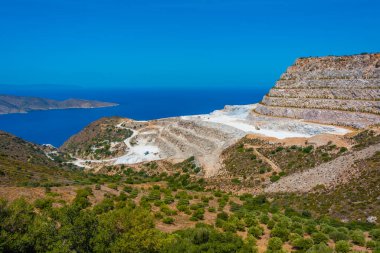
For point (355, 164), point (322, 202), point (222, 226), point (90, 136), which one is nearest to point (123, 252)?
point (222, 226)

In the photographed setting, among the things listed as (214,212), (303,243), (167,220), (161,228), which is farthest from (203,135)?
(303,243)

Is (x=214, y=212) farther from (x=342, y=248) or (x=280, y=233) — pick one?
(x=342, y=248)

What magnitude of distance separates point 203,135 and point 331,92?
22.2 meters

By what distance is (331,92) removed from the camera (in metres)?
63.0

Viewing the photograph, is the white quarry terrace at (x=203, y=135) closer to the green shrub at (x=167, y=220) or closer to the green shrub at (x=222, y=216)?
the green shrub at (x=222, y=216)

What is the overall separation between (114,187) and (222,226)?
42.1ft

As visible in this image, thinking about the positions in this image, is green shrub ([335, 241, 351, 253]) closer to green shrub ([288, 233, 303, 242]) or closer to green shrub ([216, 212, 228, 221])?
green shrub ([288, 233, 303, 242])

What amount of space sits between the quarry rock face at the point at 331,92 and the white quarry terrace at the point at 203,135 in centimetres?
274

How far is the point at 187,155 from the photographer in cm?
6062

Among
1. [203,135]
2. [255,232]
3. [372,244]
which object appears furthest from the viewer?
[203,135]

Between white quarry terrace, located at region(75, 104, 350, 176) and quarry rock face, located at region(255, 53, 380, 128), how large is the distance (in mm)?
2736

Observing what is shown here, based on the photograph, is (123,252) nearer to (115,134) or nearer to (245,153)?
(245,153)

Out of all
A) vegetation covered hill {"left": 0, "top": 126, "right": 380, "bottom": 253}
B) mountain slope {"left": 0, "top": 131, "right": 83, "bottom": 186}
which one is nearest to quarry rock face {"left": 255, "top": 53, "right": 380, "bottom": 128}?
vegetation covered hill {"left": 0, "top": 126, "right": 380, "bottom": 253}

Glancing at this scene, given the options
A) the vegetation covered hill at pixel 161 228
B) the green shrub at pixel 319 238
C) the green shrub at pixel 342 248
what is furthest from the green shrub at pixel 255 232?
the green shrub at pixel 342 248
